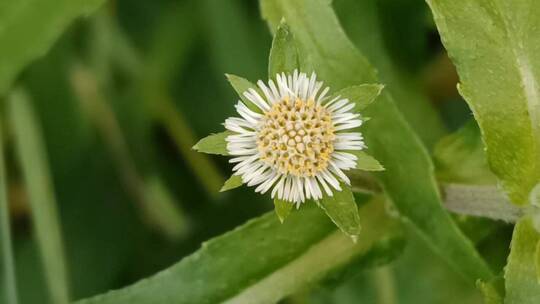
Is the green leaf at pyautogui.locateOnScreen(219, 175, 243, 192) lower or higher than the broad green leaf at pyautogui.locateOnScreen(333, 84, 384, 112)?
lower

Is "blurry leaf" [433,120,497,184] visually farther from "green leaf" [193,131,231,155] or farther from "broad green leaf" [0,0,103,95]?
"broad green leaf" [0,0,103,95]

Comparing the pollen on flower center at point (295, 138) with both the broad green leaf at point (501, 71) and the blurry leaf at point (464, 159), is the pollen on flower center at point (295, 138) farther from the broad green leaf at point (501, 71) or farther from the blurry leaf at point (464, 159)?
the blurry leaf at point (464, 159)

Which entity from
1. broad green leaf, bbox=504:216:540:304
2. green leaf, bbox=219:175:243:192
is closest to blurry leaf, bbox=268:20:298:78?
green leaf, bbox=219:175:243:192

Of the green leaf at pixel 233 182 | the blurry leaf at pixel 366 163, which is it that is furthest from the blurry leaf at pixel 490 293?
the green leaf at pixel 233 182

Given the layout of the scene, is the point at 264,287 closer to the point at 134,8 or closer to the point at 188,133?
the point at 188,133

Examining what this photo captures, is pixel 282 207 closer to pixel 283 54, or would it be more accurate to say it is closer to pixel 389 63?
pixel 283 54

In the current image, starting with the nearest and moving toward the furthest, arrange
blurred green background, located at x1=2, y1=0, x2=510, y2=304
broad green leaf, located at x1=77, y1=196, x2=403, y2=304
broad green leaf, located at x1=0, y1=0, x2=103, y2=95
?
broad green leaf, located at x1=77, y1=196, x2=403, y2=304 < broad green leaf, located at x1=0, y1=0, x2=103, y2=95 < blurred green background, located at x1=2, y1=0, x2=510, y2=304
